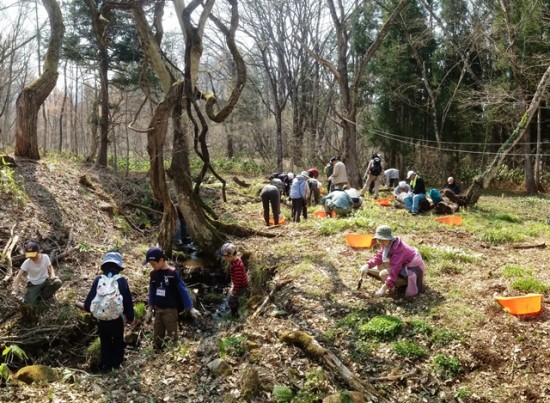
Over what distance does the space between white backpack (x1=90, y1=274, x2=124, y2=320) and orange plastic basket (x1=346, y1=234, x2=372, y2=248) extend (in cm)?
474

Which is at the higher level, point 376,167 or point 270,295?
point 376,167

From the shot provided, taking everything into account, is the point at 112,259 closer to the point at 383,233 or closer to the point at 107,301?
the point at 107,301

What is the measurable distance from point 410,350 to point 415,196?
784cm

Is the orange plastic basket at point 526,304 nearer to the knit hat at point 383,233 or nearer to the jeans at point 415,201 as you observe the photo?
the knit hat at point 383,233

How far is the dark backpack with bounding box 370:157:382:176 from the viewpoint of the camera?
14551mm

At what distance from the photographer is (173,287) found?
18.4ft

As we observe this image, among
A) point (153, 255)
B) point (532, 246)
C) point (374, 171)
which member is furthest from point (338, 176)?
point (153, 255)

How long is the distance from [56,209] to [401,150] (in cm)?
2000

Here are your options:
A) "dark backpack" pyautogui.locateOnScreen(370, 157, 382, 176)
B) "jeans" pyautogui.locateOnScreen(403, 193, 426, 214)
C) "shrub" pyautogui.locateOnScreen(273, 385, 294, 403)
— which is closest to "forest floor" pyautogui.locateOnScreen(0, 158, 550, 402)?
"shrub" pyautogui.locateOnScreen(273, 385, 294, 403)

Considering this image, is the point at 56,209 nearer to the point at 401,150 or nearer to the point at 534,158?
the point at 401,150

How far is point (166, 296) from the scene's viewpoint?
560cm

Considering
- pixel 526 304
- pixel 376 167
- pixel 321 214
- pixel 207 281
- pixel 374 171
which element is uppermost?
pixel 376 167

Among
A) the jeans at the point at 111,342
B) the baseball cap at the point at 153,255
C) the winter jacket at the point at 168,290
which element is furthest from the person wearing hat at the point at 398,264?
the jeans at the point at 111,342

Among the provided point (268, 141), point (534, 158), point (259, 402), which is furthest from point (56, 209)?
point (268, 141)
